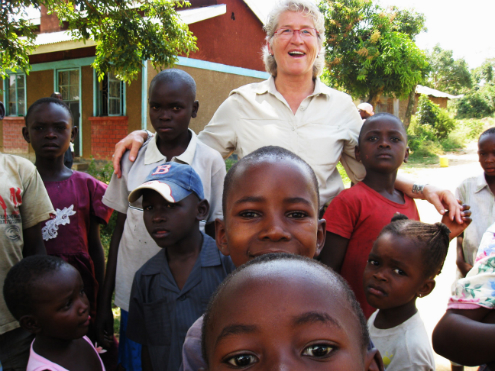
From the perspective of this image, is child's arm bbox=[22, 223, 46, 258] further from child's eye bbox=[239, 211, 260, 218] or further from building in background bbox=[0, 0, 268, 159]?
building in background bbox=[0, 0, 268, 159]

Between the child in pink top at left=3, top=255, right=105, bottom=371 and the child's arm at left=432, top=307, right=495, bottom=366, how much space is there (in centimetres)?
155

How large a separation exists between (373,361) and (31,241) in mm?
1839

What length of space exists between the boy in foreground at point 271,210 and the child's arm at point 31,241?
49.0 inches

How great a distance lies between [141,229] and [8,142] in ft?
41.8

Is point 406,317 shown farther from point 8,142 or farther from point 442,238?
point 8,142

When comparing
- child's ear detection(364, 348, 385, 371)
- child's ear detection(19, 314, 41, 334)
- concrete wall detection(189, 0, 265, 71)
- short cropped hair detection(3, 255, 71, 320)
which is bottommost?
child's ear detection(19, 314, 41, 334)

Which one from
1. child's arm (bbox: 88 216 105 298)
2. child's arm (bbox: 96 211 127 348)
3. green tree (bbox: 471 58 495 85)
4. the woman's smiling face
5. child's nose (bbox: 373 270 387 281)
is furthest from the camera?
green tree (bbox: 471 58 495 85)

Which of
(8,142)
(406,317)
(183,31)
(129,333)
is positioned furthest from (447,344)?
(8,142)

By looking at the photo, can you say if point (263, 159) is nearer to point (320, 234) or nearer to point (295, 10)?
point (320, 234)

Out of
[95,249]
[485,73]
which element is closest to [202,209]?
[95,249]

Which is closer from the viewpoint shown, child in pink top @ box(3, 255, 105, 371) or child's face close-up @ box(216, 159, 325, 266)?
child's face close-up @ box(216, 159, 325, 266)

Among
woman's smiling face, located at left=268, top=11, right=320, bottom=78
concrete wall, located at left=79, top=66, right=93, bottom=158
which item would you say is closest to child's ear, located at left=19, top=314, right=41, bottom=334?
woman's smiling face, located at left=268, top=11, right=320, bottom=78

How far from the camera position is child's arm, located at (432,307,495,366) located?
→ 4.26 feet

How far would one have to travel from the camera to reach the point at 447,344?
54.4 inches
